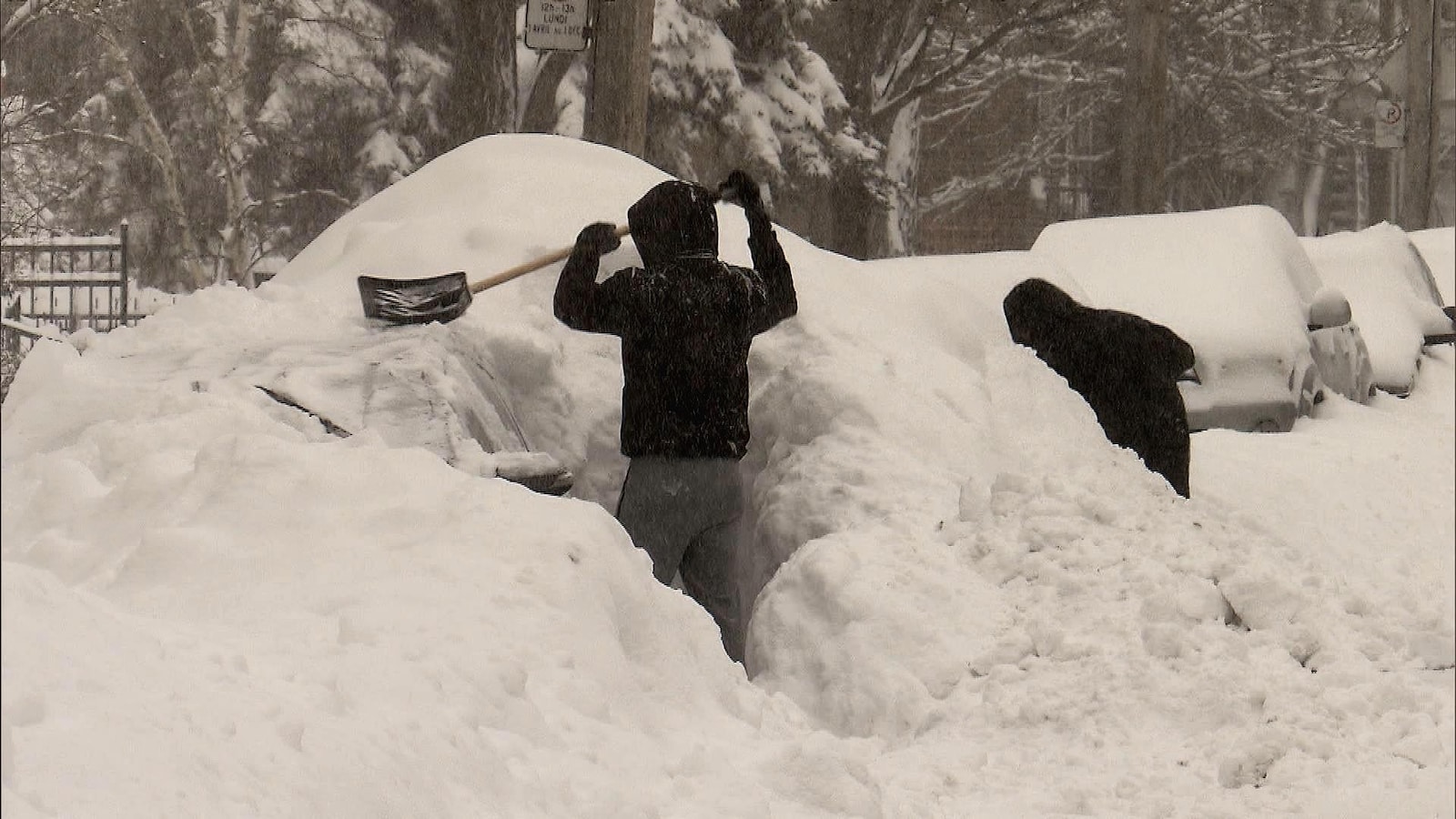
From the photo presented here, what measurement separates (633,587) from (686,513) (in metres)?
1.78

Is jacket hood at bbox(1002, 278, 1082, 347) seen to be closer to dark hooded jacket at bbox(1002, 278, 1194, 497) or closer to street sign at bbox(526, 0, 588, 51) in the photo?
dark hooded jacket at bbox(1002, 278, 1194, 497)

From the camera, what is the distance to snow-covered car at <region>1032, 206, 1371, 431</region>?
28.7 ft

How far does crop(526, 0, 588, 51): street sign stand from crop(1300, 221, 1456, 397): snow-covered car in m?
5.25

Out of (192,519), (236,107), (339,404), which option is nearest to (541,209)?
→ (339,404)

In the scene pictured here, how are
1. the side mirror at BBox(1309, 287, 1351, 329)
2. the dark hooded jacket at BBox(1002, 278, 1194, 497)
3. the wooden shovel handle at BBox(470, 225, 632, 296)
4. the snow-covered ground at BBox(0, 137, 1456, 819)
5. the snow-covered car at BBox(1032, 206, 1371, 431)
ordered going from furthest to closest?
the side mirror at BBox(1309, 287, 1351, 329) → the snow-covered car at BBox(1032, 206, 1371, 431) → the dark hooded jacket at BBox(1002, 278, 1194, 497) → the wooden shovel handle at BBox(470, 225, 632, 296) → the snow-covered ground at BBox(0, 137, 1456, 819)

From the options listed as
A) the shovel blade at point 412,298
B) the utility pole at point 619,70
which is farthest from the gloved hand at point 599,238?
the utility pole at point 619,70

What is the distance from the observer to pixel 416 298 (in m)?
5.95

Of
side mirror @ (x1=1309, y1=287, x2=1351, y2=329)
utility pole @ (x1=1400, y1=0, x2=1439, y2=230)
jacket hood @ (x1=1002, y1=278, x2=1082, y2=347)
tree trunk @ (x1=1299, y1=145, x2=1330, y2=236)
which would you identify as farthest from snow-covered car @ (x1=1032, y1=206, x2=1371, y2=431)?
tree trunk @ (x1=1299, y1=145, x2=1330, y2=236)

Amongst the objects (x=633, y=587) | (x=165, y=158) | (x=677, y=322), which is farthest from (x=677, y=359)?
(x=165, y=158)

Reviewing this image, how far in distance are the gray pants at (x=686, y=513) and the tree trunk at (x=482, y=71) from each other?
23.5 ft

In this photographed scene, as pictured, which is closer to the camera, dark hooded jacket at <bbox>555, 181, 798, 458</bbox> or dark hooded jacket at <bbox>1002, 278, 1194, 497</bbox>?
dark hooded jacket at <bbox>555, 181, 798, 458</bbox>

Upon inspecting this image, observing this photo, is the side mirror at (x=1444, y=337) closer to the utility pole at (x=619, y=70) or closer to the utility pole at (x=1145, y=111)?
the utility pole at (x=1145, y=111)

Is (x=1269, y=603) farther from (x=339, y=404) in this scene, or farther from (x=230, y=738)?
(x=230, y=738)

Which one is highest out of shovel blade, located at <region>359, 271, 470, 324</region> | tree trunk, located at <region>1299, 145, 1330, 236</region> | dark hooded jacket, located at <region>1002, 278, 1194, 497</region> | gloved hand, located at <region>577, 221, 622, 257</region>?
tree trunk, located at <region>1299, 145, 1330, 236</region>
